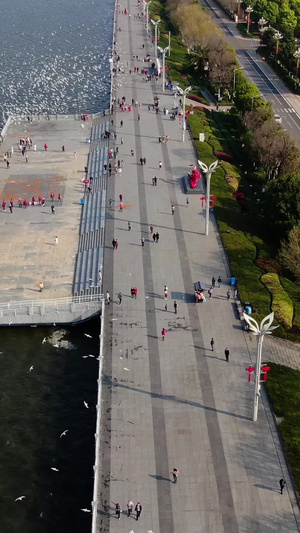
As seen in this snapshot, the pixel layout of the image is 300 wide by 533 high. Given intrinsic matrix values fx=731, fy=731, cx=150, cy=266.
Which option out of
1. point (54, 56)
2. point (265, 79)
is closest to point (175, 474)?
point (265, 79)

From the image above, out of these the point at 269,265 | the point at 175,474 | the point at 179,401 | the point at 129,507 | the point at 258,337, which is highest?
the point at 258,337

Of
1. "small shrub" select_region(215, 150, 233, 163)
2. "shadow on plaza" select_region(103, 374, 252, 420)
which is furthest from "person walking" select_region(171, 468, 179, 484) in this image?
"small shrub" select_region(215, 150, 233, 163)

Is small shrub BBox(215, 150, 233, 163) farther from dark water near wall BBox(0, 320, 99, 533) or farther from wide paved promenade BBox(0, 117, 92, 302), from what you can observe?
dark water near wall BBox(0, 320, 99, 533)

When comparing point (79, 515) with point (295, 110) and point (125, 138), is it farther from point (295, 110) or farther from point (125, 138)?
point (295, 110)

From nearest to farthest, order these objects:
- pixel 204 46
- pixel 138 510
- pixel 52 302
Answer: pixel 138 510 → pixel 52 302 → pixel 204 46

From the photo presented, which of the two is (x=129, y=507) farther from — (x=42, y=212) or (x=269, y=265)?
(x=42, y=212)

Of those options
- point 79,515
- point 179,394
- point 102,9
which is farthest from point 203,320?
point 102,9
